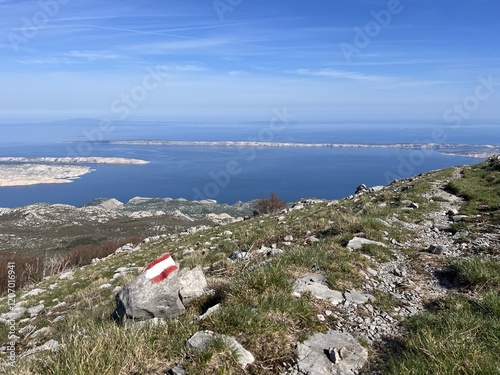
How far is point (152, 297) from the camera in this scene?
18.0 ft

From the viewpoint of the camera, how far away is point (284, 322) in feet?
16.4

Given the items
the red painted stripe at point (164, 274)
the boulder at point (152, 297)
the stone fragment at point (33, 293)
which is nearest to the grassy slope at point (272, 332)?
the boulder at point (152, 297)

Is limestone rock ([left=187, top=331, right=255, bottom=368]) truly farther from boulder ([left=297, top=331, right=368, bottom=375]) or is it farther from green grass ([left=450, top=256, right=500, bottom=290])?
green grass ([left=450, top=256, right=500, bottom=290])

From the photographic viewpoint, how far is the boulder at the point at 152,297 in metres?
5.48

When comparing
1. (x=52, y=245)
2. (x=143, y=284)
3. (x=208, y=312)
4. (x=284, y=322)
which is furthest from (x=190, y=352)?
(x=52, y=245)

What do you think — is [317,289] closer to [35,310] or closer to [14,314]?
[35,310]

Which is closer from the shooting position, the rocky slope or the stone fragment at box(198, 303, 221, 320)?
the stone fragment at box(198, 303, 221, 320)

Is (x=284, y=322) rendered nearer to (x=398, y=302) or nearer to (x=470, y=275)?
(x=398, y=302)

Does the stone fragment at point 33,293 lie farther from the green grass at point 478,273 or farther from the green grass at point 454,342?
the green grass at point 478,273

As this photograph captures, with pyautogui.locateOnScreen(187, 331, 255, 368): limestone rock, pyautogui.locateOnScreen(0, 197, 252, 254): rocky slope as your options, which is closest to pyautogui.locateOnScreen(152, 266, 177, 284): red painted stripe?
pyautogui.locateOnScreen(187, 331, 255, 368): limestone rock

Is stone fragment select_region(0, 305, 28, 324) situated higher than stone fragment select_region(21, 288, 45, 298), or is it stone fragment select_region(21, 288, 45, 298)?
stone fragment select_region(0, 305, 28, 324)

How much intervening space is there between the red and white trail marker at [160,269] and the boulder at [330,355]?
2.48m

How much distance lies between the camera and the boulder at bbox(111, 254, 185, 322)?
18.0ft

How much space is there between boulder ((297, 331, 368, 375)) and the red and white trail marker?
97.6 inches
